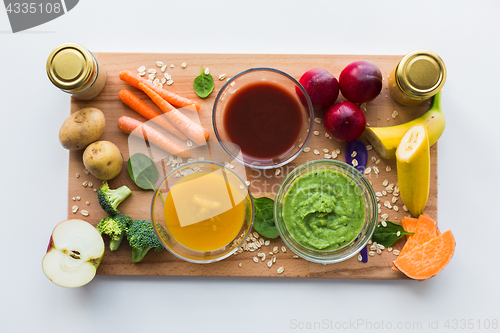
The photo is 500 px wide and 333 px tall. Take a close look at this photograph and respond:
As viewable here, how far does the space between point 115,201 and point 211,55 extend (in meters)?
1.15

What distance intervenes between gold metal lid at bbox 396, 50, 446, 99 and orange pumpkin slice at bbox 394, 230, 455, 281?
0.93 meters

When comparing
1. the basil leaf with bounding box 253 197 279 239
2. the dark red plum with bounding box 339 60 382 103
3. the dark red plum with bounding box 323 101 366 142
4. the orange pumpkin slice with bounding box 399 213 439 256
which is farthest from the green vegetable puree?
the dark red plum with bounding box 339 60 382 103

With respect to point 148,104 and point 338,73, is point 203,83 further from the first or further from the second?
point 338,73

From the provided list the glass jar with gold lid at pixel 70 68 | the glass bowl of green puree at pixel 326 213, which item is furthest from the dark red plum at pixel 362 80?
the glass jar with gold lid at pixel 70 68

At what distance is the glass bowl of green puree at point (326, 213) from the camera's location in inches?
76.9

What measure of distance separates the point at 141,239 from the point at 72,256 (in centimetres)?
45

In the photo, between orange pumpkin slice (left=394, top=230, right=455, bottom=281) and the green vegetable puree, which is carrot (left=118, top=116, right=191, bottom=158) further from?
orange pumpkin slice (left=394, top=230, right=455, bottom=281)

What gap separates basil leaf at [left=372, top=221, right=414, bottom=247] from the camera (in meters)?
2.11

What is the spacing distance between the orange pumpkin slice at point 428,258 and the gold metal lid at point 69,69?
2273 millimetres

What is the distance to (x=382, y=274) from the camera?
2143 millimetres

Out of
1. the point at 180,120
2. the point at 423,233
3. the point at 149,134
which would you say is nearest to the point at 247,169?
the point at 180,120

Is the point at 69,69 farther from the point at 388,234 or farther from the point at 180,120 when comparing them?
the point at 388,234

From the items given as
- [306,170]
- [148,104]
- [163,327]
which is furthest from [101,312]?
[306,170]

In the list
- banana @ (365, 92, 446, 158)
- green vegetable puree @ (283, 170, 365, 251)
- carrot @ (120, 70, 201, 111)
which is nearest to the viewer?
green vegetable puree @ (283, 170, 365, 251)
